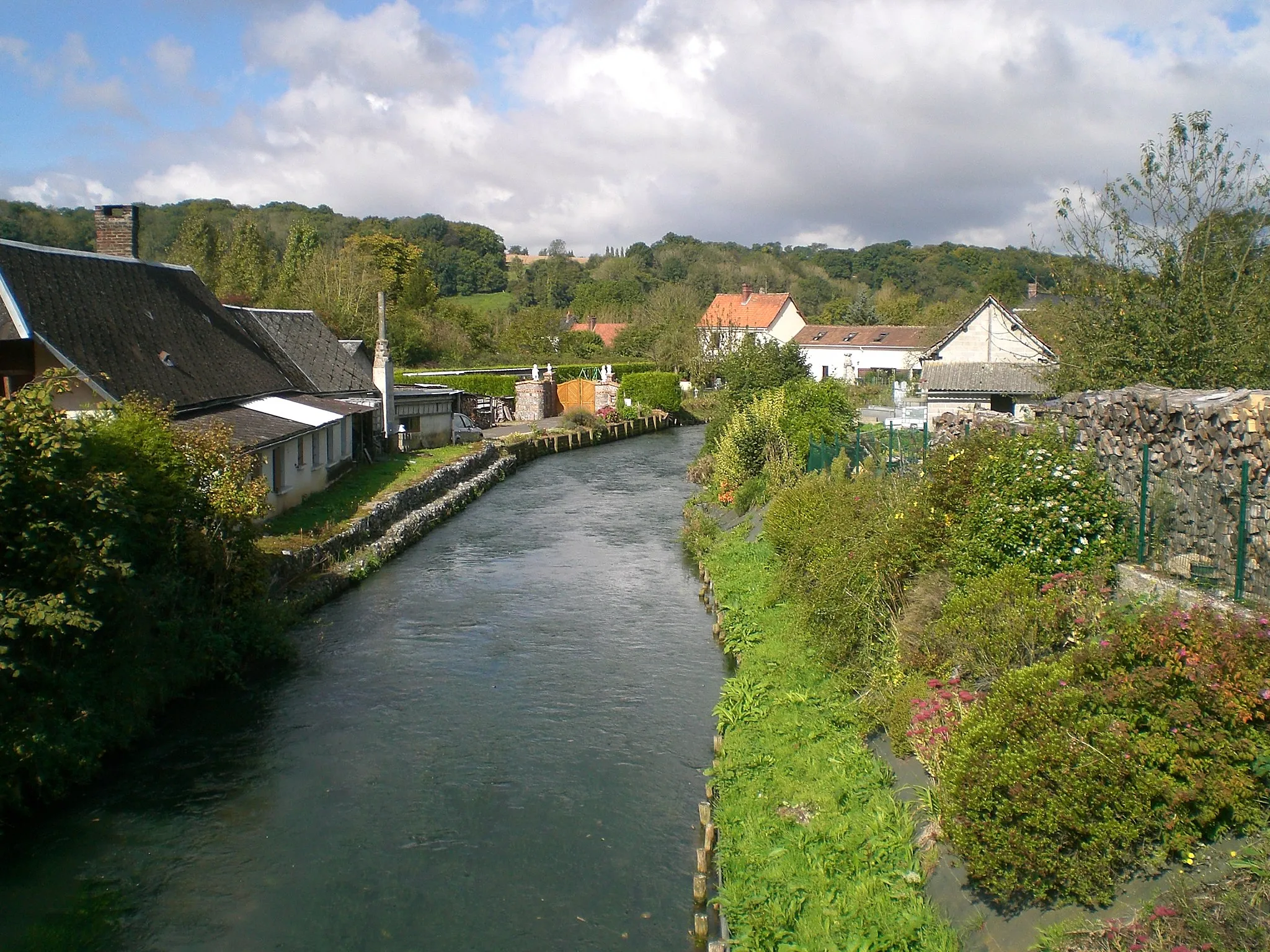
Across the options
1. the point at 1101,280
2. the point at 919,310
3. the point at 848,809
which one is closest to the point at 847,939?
the point at 848,809

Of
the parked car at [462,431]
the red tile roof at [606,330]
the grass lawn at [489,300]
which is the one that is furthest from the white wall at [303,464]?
the grass lawn at [489,300]

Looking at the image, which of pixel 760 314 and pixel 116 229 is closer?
pixel 116 229

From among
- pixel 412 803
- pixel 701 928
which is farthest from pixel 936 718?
pixel 412 803

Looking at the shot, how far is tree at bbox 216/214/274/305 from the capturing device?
153ft

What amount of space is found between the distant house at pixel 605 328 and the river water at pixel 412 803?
208ft

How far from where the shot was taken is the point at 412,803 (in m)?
10.6

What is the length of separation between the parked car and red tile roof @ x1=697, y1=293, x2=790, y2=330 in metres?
36.0

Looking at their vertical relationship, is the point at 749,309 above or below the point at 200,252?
above

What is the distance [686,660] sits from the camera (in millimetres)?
15398

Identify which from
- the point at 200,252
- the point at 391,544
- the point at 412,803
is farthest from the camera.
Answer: the point at 200,252

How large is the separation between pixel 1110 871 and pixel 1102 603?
3.21 meters

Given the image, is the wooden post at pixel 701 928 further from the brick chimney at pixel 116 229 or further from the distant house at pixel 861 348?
the distant house at pixel 861 348

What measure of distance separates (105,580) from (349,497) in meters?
14.1

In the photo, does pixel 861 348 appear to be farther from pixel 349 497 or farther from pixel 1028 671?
pixel 1028 671
